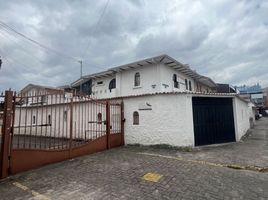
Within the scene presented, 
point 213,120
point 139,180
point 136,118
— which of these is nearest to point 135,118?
point 136,118

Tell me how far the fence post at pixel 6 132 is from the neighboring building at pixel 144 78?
9172 mm

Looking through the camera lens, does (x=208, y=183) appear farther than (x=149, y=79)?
No

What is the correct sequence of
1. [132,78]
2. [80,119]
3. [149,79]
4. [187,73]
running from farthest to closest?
[187,73] < [132,78] < [149,79] < [80,119]

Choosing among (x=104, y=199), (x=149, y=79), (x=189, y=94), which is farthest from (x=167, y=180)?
(x=149, y=79)

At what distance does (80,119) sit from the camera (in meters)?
12.2

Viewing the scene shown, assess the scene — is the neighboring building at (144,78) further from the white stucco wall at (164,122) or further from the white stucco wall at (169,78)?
the white stucco wall at (164,122)

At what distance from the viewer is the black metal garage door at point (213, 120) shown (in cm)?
958

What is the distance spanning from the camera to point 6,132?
5.36 m

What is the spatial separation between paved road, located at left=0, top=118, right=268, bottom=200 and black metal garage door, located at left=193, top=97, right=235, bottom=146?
7.72 ft

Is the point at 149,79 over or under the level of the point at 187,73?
under

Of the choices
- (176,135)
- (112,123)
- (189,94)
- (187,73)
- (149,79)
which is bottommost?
(176,135)

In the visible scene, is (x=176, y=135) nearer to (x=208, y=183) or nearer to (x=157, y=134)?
(x=157, y=134)

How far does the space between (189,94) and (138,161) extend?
4.41 metres

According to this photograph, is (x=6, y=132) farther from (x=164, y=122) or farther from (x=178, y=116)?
(x=178, y=116)
